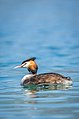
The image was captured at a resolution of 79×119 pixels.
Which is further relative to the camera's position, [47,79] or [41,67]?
[41,67]

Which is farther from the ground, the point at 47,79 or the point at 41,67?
the point at 41,67

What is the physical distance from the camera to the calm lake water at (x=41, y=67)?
15250 mm

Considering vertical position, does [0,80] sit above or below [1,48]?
below

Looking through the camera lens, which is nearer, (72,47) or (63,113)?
(63,113)

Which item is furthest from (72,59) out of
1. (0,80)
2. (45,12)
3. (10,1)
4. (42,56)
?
(10,1)

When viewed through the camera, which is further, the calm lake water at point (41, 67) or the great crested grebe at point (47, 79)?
the great crested grebe at point (47, 79)

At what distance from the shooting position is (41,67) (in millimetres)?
25891

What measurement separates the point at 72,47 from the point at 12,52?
345 cm

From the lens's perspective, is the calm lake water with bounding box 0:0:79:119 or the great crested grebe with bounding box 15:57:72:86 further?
the great crested grebe with bounding box 15:57:72:86

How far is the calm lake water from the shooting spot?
15.2m

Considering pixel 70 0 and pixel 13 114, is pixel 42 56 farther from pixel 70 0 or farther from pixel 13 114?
pixel 70 0

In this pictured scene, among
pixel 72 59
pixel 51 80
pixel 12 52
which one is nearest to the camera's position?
pixel 51 80

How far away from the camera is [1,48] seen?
36.4 metres

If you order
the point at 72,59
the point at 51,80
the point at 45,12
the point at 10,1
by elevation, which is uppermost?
the point at 10,1
